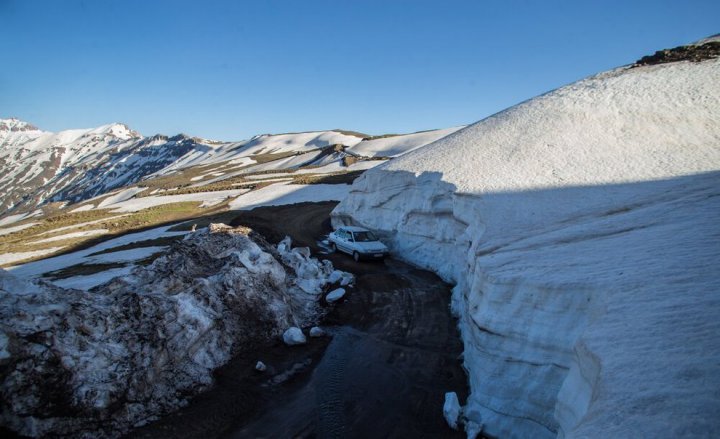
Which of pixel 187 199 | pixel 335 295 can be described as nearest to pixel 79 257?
pixel 335 295

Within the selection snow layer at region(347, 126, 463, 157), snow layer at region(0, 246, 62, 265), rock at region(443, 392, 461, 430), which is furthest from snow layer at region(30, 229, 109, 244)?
snow layer at region(347, 126, 463, 157)

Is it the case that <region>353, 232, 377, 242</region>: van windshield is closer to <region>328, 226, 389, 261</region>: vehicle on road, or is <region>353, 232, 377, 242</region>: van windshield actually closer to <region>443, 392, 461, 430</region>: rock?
<region>328, 226, 389, 261</region>: vehicle on road

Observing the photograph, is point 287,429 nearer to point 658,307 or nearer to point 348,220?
point 658,307

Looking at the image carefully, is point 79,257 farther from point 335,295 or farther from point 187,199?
point 187,199

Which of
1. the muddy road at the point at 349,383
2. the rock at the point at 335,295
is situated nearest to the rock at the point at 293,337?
the muddy road at the point at 349,383

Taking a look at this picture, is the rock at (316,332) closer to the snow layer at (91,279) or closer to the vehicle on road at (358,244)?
the snow layer at (91,279)
